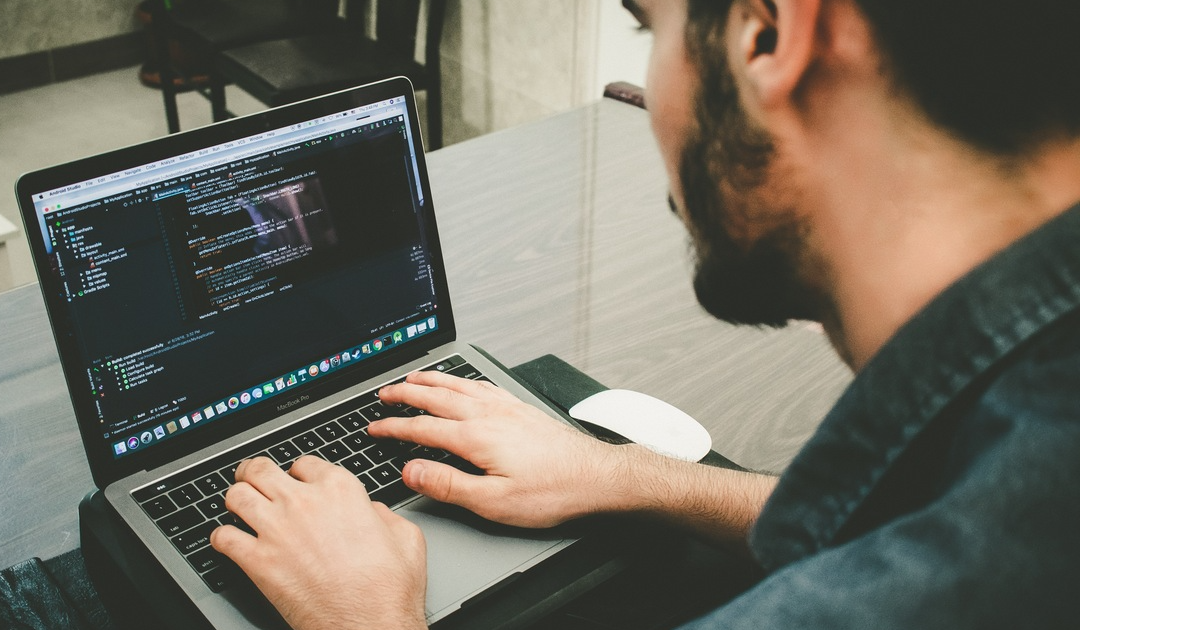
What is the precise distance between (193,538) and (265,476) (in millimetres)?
69

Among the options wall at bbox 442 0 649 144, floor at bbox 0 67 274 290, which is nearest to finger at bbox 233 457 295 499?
wall at bbox 442 0 649 144

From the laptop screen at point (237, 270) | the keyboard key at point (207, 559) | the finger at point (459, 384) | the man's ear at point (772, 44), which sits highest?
the man's ear at point (772, 44)

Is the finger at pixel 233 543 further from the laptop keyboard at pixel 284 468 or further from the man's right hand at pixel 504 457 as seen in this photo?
the man's right hand at pixel 504 457

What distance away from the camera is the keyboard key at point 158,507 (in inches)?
30.6

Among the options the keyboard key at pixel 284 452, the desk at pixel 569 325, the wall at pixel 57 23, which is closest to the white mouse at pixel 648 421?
the desk at pixel 569 325

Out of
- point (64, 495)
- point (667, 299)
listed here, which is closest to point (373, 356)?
point (64, 495)

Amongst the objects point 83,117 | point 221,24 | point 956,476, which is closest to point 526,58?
point 221,24

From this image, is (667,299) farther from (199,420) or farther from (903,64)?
(903,64)

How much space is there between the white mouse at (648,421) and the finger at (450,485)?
179mm

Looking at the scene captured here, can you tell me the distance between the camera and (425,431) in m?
0.84

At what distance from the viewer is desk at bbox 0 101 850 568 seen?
35.7 inches

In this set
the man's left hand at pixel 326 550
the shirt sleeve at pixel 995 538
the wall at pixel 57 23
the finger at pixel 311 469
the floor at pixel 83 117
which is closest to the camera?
the shirt sleeve at pixel 995 538

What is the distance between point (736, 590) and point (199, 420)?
485mm

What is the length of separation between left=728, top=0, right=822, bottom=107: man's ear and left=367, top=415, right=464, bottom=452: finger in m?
0.44
